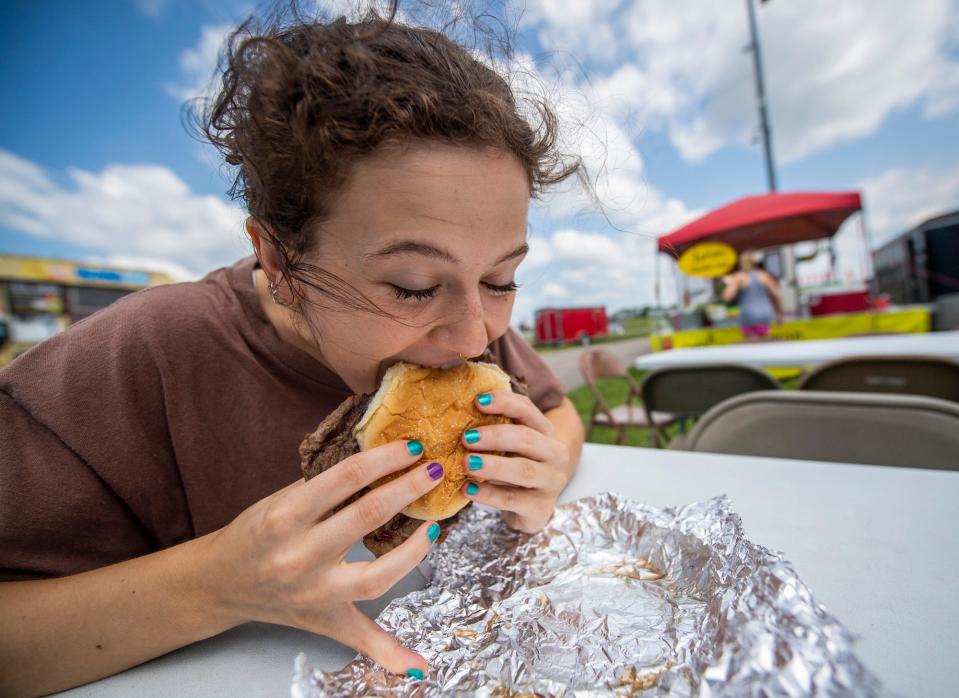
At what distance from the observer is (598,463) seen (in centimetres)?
174

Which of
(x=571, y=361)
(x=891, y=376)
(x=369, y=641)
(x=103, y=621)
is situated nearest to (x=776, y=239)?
(x=571, y=361)

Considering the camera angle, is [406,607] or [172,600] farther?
[406,607]

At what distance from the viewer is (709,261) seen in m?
8.25

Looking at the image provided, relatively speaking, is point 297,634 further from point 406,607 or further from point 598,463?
point 598,463

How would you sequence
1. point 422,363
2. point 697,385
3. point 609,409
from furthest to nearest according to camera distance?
point 609,409 → point 697,385 → point 422,363

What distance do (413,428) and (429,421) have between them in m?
0.04

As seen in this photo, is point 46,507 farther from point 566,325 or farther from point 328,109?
point 566,325

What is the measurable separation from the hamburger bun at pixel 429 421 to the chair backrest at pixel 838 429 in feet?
4.66

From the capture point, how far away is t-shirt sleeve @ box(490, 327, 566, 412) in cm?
183

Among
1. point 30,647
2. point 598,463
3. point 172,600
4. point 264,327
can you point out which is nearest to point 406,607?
point 172,600

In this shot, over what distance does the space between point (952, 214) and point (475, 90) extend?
19.7m

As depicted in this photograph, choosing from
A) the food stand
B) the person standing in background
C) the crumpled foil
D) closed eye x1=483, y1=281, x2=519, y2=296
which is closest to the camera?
the crumpled foil

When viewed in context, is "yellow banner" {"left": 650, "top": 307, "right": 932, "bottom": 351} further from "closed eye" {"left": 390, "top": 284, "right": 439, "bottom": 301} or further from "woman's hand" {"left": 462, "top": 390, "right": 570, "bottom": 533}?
"closed eye" {"left": 390, "top": 284, "right": 439, "bottom": 301}

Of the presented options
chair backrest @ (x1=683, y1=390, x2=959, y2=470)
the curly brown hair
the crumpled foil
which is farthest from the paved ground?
the curly brown hair
